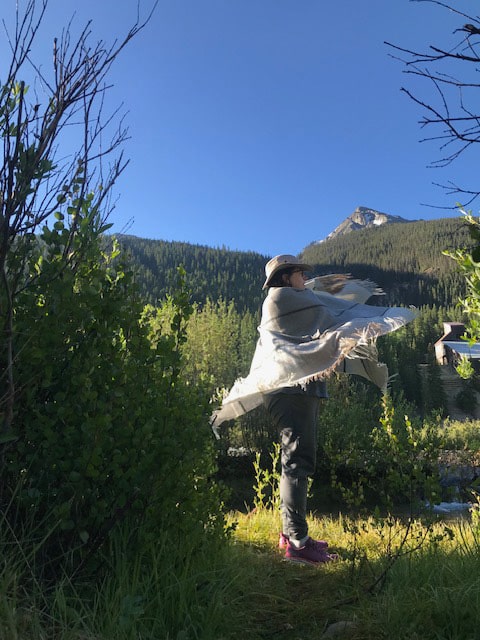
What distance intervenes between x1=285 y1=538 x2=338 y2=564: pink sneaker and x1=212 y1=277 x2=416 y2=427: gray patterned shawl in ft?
3.15

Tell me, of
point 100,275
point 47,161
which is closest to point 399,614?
point 100,275

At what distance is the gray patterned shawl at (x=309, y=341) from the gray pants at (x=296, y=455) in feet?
0.58

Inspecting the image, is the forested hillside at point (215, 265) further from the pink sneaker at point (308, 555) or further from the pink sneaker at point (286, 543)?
the pink sneaker at point (308, 555)

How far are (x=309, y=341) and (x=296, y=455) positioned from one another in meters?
0.75

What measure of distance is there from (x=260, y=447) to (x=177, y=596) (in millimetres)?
7475

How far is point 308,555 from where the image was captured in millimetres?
2977

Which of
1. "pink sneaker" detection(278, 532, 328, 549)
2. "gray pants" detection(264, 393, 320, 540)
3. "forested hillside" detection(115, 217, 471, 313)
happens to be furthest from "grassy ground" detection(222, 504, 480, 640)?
"forested hillside" detection(115, 217, 471, 313)

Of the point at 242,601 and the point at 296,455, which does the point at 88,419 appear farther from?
the point at 296,455

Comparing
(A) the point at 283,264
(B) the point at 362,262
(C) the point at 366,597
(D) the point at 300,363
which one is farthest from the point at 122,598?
(B) the point at 362,262

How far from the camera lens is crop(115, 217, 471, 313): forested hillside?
80.8 meters

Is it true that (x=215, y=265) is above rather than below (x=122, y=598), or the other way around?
above

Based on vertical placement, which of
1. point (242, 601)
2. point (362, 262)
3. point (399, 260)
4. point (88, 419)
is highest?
point (399, 260)

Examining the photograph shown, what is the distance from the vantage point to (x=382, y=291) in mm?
3803

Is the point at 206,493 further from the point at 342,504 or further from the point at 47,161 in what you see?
the point at 342,504
